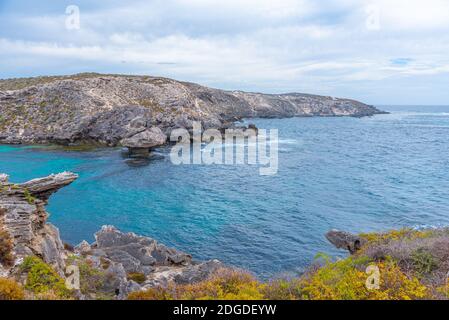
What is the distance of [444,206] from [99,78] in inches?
3472

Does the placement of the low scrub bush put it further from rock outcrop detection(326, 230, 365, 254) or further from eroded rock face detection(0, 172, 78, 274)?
rock outcrop detection(326, 230, 365, 254)

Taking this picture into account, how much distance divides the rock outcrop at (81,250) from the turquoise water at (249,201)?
4.18 metres

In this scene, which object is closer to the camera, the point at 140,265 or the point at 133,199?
the point at 140,265

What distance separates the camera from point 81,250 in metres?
21.8

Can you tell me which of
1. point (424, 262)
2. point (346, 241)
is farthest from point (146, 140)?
point (424, 262)

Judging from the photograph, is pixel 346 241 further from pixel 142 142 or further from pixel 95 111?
pixel 95 111

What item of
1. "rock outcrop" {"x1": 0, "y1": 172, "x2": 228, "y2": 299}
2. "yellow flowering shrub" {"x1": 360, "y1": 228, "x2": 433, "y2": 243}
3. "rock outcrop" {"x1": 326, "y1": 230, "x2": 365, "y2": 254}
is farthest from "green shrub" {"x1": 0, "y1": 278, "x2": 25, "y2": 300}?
"rock outcrop" {"x1": 326, "y1": 230, "x2": 365, "y2": 254}

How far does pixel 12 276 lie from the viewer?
11.9m

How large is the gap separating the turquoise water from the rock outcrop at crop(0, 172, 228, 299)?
4.18 meters

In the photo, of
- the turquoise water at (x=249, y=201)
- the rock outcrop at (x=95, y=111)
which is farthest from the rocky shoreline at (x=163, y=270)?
the rock outcrop at (x=95, y=111)

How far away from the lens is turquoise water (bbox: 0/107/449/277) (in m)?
27.1

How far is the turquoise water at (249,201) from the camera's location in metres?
27.1
